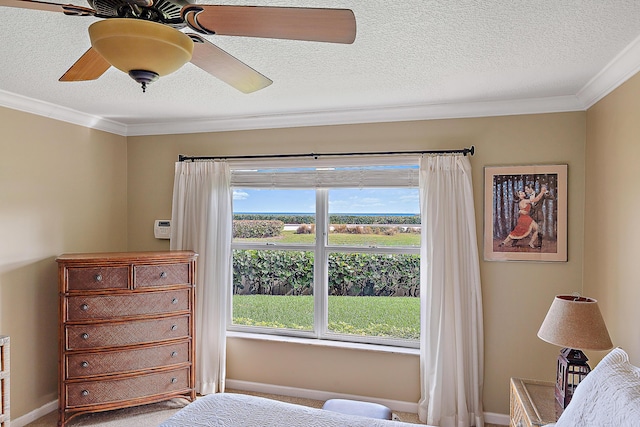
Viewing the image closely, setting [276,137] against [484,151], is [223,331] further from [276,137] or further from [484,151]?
[484,151]

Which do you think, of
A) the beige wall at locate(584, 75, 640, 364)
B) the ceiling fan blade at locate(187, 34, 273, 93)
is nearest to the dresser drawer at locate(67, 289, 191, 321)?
the ceiling fan blade at locate(187, 34, 273, 93)

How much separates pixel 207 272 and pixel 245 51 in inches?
87.1

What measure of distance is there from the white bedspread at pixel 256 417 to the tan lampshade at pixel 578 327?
0.95 metres

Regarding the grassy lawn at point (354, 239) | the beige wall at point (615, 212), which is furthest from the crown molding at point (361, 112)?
the grassy lawn at point (354, 239)

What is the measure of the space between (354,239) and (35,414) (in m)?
2.89

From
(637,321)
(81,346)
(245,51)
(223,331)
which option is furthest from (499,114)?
(81,346)

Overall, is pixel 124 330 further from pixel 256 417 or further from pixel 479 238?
pixel 479 238

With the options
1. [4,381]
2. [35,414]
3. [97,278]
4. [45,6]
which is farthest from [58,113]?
[45,6]

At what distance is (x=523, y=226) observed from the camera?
10.7 ft

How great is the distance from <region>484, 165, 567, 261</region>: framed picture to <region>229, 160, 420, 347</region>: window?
0.61 m

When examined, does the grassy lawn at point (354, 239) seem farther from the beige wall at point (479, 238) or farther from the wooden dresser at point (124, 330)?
the wooden dresser at point (124, 330)

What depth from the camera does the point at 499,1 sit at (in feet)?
5.68

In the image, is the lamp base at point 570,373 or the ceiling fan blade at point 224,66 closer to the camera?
the ceiling fan blade at point 224,66

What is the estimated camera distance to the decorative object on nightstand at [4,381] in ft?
9.22
